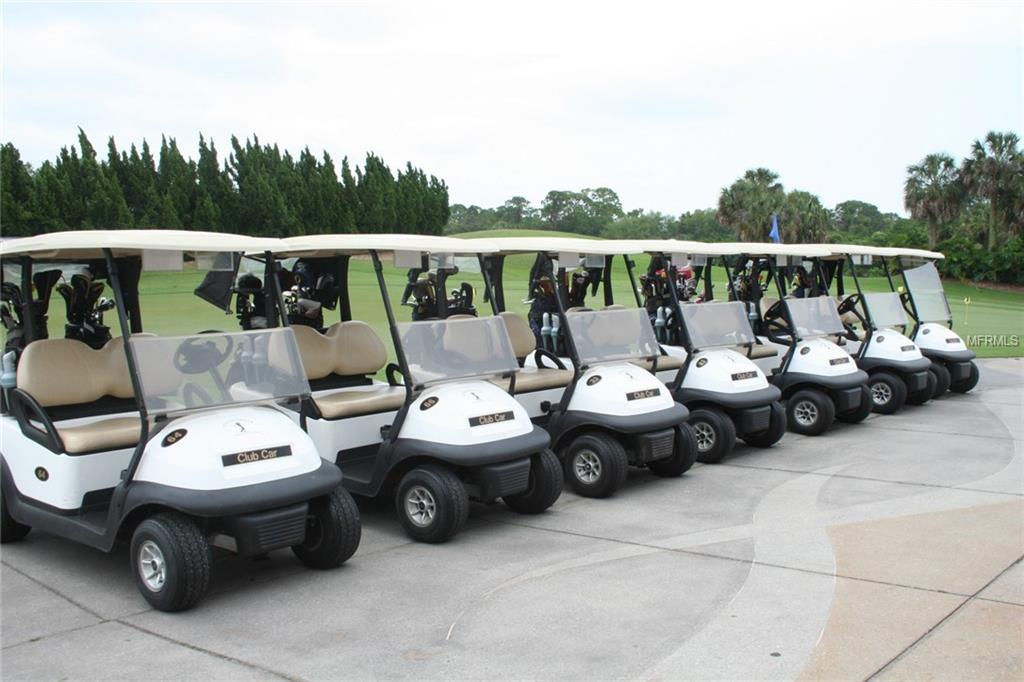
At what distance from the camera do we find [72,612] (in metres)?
5.04

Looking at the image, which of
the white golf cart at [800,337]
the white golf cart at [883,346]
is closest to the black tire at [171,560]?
the white golf cart at [800,337]

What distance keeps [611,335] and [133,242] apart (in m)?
4.20

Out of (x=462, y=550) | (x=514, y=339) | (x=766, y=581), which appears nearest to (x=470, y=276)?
(x=514, y=339)

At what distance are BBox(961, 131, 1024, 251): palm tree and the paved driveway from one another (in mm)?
48739

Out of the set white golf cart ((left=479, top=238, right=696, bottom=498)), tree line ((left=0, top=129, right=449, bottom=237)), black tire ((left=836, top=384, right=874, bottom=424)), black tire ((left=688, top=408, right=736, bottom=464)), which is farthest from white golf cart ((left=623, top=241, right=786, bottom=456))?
tree line ((left=0, top=129, right=449, bottom=237))

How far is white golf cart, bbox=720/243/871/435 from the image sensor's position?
997 cm

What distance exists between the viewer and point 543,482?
265 inches

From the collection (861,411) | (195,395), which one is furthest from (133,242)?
(861,411)

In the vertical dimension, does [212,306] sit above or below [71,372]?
above

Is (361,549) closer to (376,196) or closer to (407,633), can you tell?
(407,633)

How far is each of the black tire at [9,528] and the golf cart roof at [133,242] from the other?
5.27 ft

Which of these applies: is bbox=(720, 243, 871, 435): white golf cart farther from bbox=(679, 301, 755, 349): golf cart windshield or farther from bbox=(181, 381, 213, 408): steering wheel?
bbox=(181, 381, 213, 408): steering wheel

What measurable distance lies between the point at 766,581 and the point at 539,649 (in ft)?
5.23

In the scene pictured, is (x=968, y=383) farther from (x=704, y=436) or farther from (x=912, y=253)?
(x=704, y=436)
